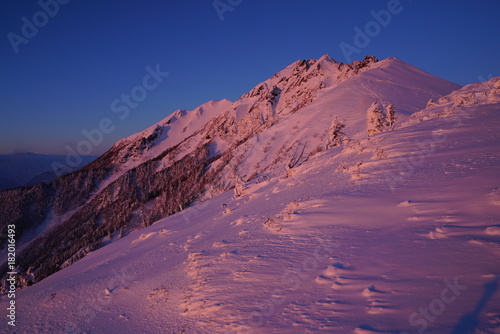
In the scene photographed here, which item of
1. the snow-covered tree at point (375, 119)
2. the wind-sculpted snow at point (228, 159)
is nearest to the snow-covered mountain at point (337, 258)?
the wind-sculpted snow at point (228, 159)

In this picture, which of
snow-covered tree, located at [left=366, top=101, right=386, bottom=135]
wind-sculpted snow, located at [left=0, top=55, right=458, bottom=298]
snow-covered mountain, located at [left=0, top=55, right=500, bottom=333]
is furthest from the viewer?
wind-sculpted snow, located at [left=0, top=55, right=458, bottom=298]

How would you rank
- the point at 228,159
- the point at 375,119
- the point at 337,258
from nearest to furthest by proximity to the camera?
1. the point at 337,258
2. the point at 375,119
3. the point at 228,159

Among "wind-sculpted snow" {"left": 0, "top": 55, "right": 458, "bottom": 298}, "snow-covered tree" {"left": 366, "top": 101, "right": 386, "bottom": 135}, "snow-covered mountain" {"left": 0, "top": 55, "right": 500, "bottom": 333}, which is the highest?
"wind-sculpted snow" {"left": 0, "top": 55, "right": 458, "bottom": 298}

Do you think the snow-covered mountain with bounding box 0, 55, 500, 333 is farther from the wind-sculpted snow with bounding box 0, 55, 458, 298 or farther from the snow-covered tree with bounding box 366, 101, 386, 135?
the snow-covered tree with bounding box 366, 101, 386, 135

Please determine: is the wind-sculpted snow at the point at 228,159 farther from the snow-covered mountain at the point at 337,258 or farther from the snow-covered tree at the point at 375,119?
the snow-covered mountain at the point at 337,258

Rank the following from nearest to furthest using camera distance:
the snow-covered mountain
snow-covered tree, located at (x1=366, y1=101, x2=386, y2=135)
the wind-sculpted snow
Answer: the snow-covered mountain
snow-covered tree, located at (x1=366, y1=101, x2=386, y2=135)
the wind-sculpted snow

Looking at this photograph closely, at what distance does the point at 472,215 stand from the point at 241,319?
4.84m

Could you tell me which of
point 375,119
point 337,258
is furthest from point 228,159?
point 337,258

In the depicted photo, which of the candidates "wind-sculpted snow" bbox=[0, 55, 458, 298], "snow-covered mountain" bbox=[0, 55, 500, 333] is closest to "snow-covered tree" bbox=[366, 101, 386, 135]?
"wind-sculpted snow" bbox=[0, 55, 458, 298]

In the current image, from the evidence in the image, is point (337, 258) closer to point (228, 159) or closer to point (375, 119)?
point (375, 119)

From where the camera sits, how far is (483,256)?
3854mm

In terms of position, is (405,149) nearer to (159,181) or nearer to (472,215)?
(472,215)

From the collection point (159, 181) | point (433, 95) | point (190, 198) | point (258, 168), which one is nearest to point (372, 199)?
point (258, 168)

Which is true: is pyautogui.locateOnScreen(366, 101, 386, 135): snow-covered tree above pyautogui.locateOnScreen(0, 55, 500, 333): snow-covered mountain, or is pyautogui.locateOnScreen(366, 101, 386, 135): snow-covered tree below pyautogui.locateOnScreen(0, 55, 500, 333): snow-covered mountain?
above
